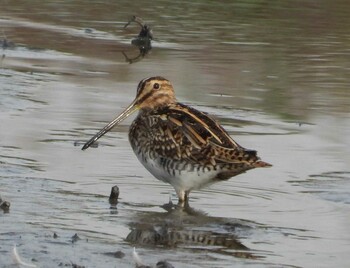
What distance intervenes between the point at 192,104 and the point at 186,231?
3731 millimetres

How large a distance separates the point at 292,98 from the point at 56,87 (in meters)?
1.92

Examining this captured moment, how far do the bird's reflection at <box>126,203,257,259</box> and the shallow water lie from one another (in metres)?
0.02

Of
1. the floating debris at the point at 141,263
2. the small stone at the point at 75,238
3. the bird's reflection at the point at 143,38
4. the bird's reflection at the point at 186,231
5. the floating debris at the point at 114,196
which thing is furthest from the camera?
the bird's reflection at the point at 143,38

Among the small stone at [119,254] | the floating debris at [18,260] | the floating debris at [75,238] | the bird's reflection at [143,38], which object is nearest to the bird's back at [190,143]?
the floating debris at [75,238]

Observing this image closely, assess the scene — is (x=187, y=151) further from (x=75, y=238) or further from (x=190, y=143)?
(x=75, y=238)

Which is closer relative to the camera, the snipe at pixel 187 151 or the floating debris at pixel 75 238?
the floating debris at pixel 75 238

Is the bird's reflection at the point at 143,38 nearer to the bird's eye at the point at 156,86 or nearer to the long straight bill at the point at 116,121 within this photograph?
the long straight bill at the point at 116,121

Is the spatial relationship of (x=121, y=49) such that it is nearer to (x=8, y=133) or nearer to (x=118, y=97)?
(x=118, y=97)

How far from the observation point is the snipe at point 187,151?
25.6ft

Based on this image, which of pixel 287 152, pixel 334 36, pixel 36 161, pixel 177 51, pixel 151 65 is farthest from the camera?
pixel 334 36

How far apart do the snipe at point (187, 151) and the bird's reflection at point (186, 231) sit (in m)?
0.23

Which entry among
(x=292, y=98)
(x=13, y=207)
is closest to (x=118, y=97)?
(x=292, y=98)

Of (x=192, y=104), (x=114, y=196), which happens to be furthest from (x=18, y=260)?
(x=192, y=104)

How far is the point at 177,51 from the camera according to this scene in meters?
13.2
